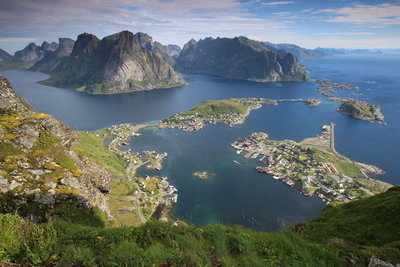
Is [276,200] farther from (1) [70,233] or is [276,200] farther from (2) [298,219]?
(1) [70,233]

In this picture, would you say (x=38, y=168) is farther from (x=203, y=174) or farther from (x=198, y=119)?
(x=198, y=119)

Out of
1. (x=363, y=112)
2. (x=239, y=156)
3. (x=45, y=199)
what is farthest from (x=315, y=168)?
(x=363, y=112)

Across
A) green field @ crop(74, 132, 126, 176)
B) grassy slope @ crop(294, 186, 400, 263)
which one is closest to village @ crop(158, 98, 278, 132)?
green field @ crop(74, 132, 126, 176)

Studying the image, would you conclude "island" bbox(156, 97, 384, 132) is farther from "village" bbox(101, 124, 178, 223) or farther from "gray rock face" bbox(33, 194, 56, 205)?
"gray rock face" bbox(33, 194, 56, 205)

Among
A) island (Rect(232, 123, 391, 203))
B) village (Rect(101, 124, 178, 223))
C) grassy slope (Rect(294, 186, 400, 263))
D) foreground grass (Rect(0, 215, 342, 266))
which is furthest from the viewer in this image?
island (Rect(232, 123, 391, 203))

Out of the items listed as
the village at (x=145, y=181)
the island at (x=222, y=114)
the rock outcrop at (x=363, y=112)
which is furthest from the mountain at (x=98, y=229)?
the rock outcrop at (x=363, y=112)

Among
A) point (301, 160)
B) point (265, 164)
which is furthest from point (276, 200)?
point (301, 160)

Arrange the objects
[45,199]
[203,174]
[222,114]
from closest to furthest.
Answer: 1. [45,199]
2. [203,174]
3. [222,114]
